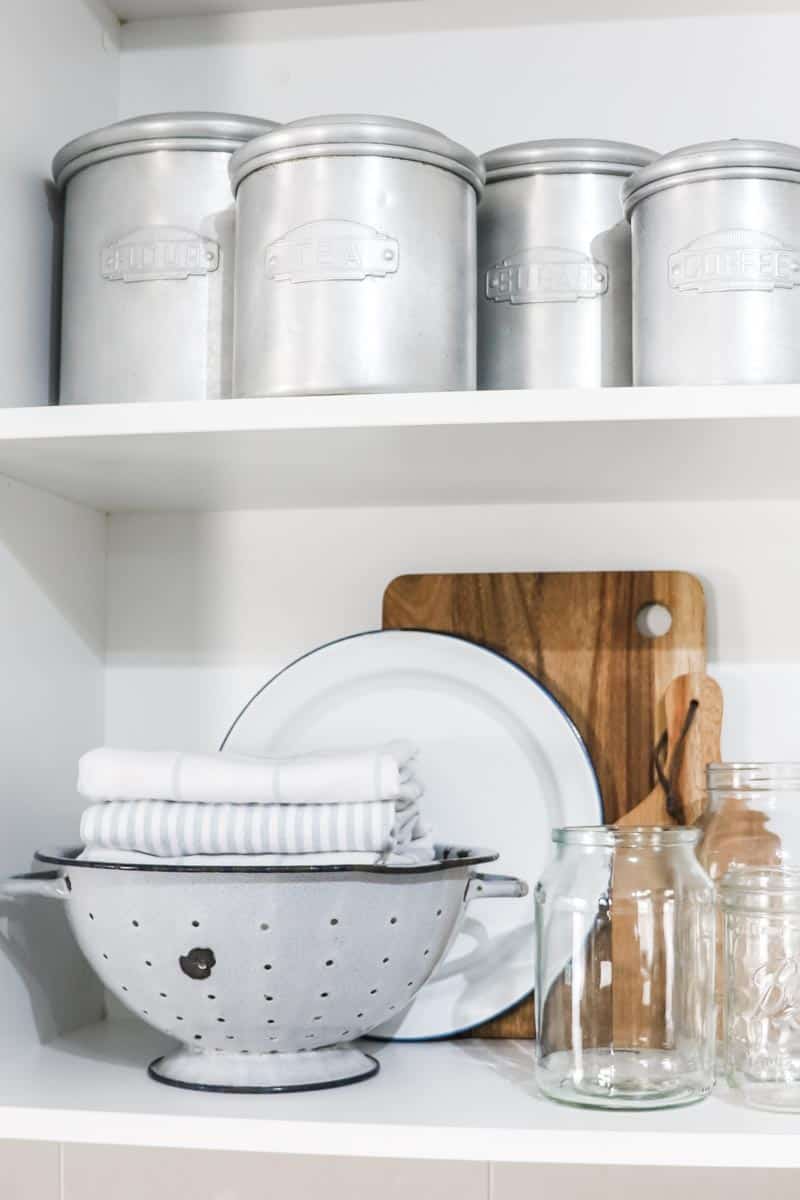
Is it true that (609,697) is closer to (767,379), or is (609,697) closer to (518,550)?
(518,550)

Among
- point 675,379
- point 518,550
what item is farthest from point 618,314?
point 518,550

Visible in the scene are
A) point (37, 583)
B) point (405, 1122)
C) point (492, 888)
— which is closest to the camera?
point (405, 1122)

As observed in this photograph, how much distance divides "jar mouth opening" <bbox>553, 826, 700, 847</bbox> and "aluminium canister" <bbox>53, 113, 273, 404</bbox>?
368 mm

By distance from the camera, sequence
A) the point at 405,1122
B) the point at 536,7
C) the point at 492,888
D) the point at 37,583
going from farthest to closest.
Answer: the point at 536,7 → the point at 37,583 → the point at 492,888 → the point at 405,1122

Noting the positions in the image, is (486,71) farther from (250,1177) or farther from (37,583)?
(250,1177)

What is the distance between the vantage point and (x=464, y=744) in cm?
106

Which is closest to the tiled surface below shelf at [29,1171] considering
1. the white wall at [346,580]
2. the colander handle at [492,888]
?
the white wall at [346,580]

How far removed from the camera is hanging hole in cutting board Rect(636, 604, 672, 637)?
1.07 metres

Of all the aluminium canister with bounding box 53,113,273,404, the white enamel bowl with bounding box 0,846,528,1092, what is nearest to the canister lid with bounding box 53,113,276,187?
the aluminium canister with bounding box 53,113,273,404

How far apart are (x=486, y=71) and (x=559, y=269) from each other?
0.94ft

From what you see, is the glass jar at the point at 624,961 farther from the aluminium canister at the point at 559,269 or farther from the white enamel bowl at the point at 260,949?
the aluminium canister at the point at 559,269

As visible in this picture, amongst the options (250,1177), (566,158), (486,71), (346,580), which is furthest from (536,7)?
(250,1177)

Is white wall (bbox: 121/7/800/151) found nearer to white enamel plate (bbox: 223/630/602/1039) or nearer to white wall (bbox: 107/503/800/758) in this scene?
white wall (bbox: 107/503/800/758)

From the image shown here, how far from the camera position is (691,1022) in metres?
0.85
